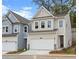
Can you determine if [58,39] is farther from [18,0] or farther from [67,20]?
[18,0]

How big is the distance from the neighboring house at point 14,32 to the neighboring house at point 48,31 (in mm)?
60

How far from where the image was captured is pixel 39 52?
5.27 feet

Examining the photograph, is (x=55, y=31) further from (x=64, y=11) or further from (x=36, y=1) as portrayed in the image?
(x=36, y=1)

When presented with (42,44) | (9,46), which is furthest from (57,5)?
(9,46)

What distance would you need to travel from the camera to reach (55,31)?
162cm

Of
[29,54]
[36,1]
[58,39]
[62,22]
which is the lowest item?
[29,54]

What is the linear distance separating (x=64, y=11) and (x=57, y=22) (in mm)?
109

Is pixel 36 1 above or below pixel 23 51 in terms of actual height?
above

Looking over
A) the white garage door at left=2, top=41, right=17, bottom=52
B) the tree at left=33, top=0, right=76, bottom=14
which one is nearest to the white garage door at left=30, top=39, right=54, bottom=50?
the white garage door at left=2, top=41, right=17, bottom=52

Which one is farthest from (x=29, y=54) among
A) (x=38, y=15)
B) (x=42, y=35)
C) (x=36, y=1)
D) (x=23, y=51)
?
(x=36, y=1)

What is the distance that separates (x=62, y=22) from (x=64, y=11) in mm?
95

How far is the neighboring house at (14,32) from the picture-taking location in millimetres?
1659

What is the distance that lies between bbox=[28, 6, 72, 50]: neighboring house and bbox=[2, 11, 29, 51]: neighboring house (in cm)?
6

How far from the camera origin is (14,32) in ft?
5.51
